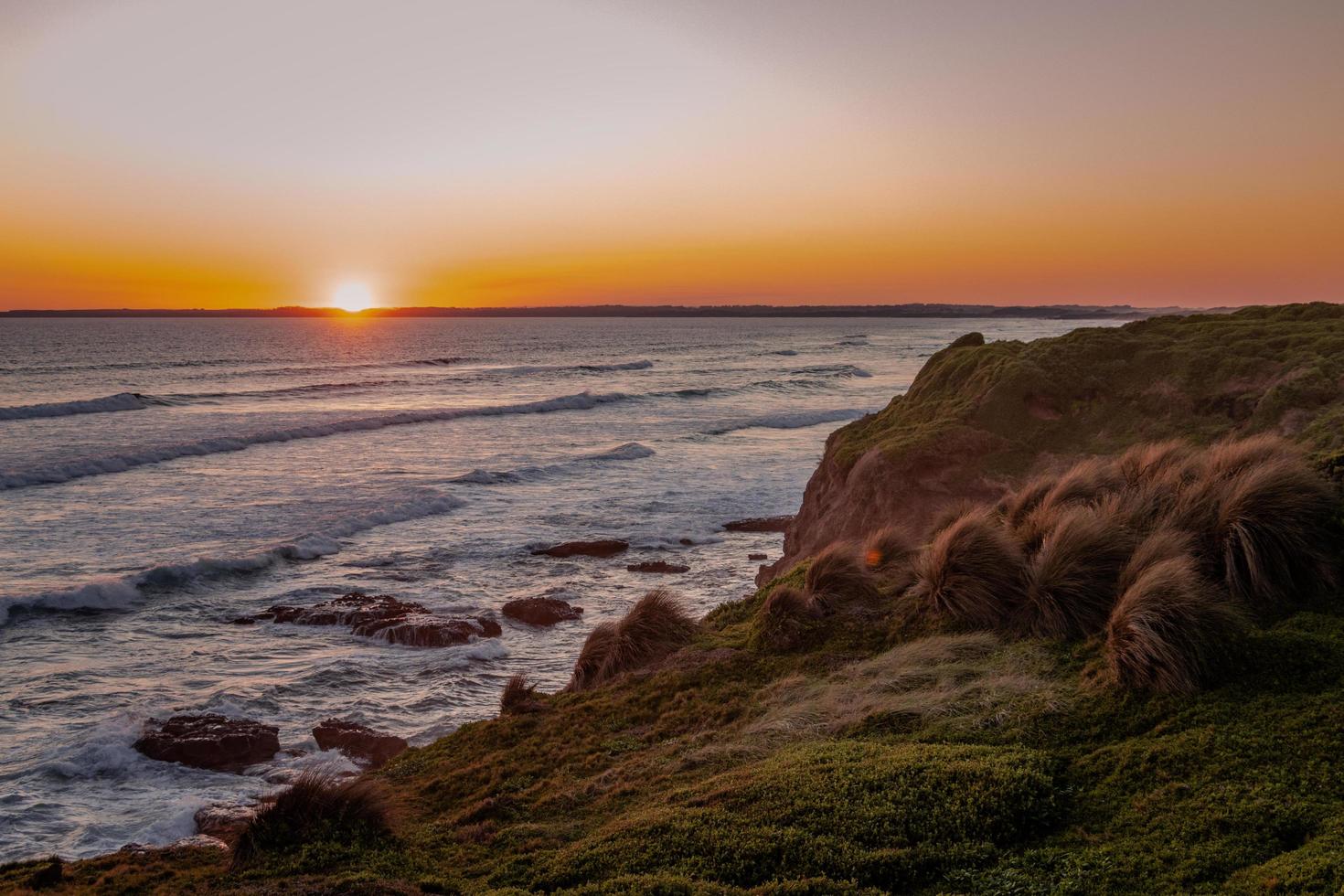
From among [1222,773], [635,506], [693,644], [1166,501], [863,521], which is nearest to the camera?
[1222,773]

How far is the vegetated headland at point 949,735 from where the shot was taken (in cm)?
450

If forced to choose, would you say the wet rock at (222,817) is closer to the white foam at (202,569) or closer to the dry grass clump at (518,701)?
the dry grass clump at (518,701)

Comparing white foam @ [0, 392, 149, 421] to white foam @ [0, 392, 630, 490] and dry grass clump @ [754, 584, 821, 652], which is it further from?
dry grass clump @ [754, 584, 821, 652]

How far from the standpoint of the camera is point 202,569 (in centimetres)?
1864

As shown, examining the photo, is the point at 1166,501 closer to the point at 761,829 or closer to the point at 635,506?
the point at 761,829

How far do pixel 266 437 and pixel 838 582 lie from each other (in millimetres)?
37507

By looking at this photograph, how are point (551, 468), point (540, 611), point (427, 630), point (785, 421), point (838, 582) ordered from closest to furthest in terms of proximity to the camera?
point (838, 582)
point (427, 630)
point (540, 611)
point (551, 468)
point (785, 421)

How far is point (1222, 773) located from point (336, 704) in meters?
10.8

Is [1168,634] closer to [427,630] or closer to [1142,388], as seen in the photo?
[1142,388]

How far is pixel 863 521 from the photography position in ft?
45.9

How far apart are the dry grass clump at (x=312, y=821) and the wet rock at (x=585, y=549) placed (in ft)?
47.0

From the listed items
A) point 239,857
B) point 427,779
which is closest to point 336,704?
point 427,779

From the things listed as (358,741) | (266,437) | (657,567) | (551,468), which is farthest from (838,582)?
(266,437)

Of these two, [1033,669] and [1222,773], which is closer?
[1222,773]
